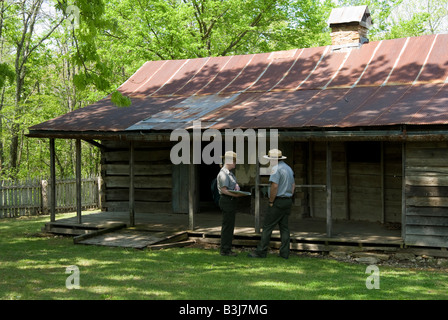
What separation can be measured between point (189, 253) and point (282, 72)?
6.02 meters

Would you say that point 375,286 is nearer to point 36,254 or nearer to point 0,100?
point 36,254

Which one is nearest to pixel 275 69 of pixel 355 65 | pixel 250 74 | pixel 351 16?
pixel 250 74

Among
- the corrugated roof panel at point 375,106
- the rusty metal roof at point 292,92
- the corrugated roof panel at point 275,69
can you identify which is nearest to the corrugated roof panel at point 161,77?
the rusty metal roof at point 292,92

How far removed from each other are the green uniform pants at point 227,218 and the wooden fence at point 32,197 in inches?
372

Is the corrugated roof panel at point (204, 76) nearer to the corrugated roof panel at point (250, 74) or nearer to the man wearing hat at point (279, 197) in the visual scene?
the corrugated roof panel at point (250, 74)

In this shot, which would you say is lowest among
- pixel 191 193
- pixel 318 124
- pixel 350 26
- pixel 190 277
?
pixel 190 277

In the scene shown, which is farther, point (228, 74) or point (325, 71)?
point (228, 74)

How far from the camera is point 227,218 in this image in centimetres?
1033

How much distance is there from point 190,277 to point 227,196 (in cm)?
218

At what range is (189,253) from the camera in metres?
10.8

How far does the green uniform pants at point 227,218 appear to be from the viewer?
10219mm

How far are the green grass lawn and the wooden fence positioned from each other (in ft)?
21.2

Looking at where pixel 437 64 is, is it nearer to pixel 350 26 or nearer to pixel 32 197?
pixel 350 26
